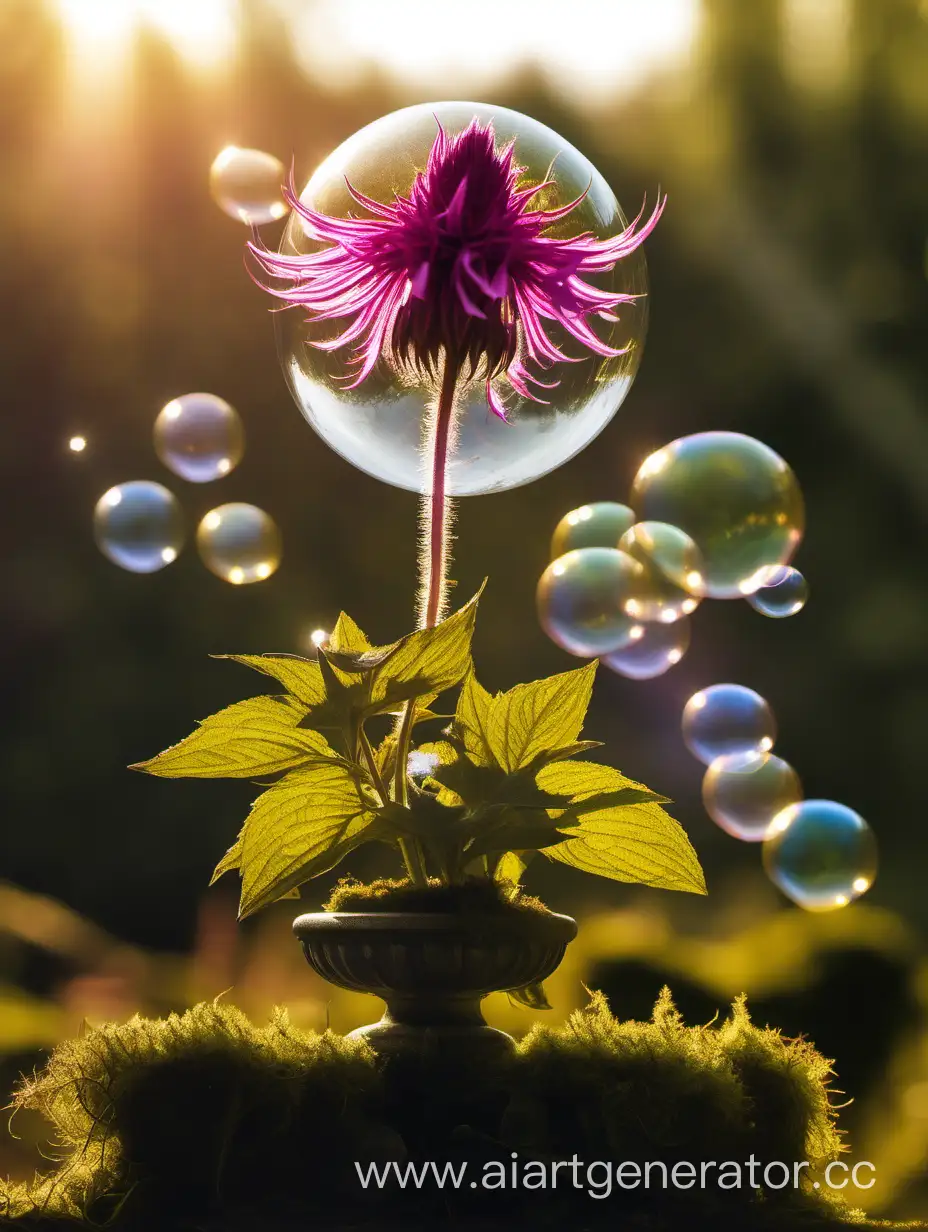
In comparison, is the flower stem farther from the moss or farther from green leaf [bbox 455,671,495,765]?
the moss

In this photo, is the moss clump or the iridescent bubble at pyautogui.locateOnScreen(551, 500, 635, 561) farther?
the iridescent bubble at pyautogui.locateOnScreen(551, 500, 635, 561)

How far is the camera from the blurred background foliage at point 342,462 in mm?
4844

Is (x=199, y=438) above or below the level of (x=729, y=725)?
above

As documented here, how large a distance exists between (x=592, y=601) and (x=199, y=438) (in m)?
1.11

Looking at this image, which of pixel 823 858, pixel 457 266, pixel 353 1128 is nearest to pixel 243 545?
pixel 823 858

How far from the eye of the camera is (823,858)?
2639 mm

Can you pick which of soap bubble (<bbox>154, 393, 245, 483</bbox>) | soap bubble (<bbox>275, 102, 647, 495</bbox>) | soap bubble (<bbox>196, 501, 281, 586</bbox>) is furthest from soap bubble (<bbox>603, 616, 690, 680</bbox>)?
soap bubble (<bbox>275, 102, 647, 495</bbox>)

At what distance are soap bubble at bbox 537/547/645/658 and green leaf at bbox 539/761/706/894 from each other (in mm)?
1276

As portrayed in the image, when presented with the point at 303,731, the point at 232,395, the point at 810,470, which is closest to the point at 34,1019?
the point at 232,395

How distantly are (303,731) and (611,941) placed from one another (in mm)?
2103

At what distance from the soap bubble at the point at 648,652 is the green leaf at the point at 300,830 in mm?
1605

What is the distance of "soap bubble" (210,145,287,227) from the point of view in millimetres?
3027

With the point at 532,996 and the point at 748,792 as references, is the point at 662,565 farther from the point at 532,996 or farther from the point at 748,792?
the point at 532,996

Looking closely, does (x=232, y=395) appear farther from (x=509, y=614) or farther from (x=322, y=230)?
(x=322, y=230)
